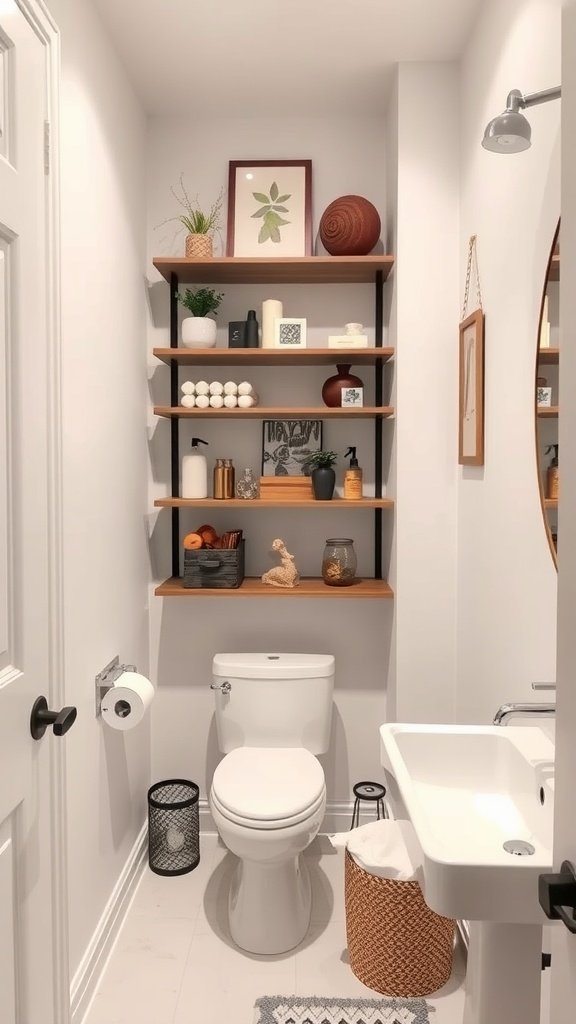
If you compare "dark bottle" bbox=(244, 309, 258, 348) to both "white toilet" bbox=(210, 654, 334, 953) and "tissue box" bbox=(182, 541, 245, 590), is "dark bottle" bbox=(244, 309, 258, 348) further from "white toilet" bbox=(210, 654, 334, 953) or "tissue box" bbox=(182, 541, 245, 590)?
"white toilet" bbox=(210, 654, 334, 953)

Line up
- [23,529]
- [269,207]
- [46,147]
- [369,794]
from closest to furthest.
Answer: [23,529] → [46,147] → [369,794] → [269,207]

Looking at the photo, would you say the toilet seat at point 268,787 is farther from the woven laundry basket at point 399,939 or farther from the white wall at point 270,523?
the white wall at point 270,523

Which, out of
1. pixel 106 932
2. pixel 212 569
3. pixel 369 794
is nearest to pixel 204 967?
pixel 106 932

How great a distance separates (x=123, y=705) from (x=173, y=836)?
758 mm

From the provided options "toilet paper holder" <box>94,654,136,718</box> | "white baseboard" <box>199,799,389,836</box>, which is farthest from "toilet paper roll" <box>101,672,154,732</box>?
"white baseboard" <box>199,799,389,836</box>

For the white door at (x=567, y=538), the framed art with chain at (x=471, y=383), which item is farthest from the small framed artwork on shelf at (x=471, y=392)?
the white door at (x=567, y=538)

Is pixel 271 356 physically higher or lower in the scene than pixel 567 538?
higher

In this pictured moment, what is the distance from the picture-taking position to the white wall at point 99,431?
73.2 inches

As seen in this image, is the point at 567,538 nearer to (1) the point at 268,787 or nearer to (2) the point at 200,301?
(1) the point at 268,787

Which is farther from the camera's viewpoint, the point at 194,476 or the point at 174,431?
the point at 174,431

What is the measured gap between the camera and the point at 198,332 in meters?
2.61

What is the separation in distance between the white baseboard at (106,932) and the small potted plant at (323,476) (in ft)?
4.50

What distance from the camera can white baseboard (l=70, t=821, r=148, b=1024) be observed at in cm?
187

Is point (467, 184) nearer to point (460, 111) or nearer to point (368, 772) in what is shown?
point (460, 111)
